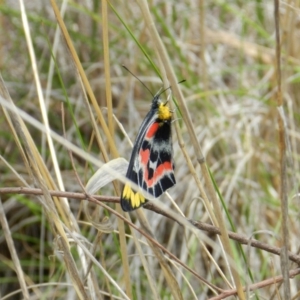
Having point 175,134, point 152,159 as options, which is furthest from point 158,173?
point 175,134

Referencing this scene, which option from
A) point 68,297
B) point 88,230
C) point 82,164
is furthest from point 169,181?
point 82,164

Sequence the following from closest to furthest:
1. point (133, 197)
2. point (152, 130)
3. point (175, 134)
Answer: point (133, 197)
point (152, 130)
point (175, 134)

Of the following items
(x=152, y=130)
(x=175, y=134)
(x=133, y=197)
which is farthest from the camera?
(x=175, y=134)

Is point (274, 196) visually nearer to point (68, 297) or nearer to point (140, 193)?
point (68, 297)

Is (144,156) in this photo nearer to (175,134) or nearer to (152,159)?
(152,159)

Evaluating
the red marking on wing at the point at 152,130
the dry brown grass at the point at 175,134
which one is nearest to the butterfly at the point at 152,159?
the red marking on wing at the point at 152,130

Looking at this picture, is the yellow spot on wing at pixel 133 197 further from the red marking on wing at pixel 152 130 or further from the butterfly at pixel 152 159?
the red marking on wing at pixel 152 130

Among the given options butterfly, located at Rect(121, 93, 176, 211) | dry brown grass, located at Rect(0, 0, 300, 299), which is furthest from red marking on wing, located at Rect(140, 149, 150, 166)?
dry brown grass, located at Rect(0, 0, 300, 299)
